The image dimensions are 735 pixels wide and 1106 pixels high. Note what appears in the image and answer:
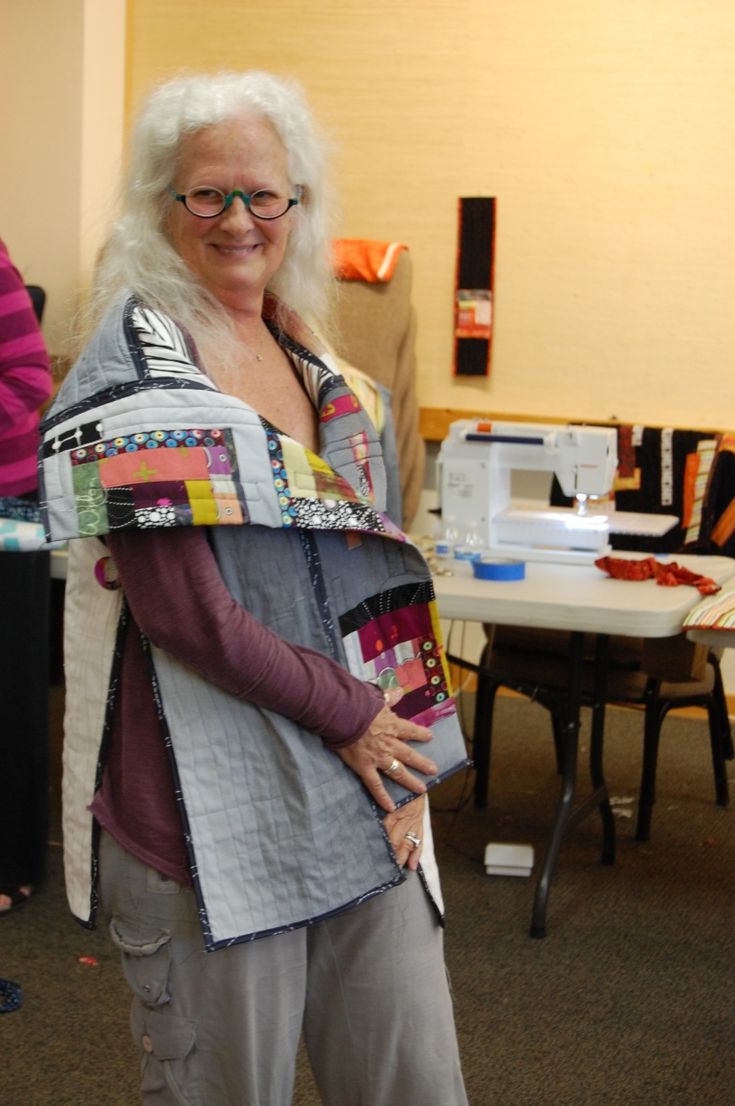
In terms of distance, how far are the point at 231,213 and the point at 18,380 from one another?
69.7 inches

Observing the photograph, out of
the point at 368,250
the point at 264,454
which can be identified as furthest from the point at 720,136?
the point at 264,454

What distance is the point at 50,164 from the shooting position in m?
4.68

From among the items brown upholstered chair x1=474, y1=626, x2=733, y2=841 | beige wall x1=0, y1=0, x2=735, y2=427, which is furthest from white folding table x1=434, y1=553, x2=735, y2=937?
beige wall x1=0, y1=0, x2=735, y2=427

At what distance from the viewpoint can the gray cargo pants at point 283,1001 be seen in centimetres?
139

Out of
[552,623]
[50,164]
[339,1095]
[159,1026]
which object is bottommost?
[339,1095]

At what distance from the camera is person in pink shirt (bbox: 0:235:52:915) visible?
9.62 feet

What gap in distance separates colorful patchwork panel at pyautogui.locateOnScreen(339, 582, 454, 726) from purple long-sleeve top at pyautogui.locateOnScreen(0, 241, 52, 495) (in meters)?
1.79

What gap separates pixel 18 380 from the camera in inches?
120

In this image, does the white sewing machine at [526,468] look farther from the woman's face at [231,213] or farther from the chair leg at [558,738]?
the woman's face at [231,213]

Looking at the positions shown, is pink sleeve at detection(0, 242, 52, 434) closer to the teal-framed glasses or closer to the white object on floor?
the white object on floor

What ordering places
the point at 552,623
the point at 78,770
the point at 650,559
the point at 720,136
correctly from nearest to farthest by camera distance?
the point at 78,770, the point at 552,623, the point at 650,559, the point at 720,136

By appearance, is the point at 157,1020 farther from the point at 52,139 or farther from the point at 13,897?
the point at 52,139

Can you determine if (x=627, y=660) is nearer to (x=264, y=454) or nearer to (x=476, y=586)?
(x=476, y=586)

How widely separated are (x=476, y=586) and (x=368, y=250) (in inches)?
84.7
